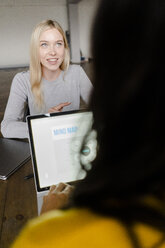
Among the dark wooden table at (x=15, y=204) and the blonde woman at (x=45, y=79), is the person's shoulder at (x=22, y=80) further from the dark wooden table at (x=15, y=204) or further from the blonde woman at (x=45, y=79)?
the dark wooden table at (x=15, y=204)

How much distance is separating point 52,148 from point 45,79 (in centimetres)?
95

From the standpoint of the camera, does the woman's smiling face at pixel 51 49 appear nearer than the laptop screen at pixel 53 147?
No

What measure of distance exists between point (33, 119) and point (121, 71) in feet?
1.80

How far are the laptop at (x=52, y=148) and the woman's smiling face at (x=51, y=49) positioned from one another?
2.90ft

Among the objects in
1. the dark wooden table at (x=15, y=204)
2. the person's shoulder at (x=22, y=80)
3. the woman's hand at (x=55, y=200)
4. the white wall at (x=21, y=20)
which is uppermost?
the white wall at (x=21, y=20)

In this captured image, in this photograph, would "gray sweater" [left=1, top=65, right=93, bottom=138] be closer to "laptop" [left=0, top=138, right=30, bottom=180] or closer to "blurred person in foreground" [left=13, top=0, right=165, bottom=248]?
"laptop" [left=0, top=138, right=30, bottom=180]

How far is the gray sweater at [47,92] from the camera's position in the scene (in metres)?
1.54

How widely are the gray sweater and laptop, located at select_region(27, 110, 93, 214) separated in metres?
0.60

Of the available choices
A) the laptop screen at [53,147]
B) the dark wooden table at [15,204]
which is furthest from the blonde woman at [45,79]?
the laptop screen at [53,147]

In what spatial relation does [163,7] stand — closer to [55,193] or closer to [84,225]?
[84,225]

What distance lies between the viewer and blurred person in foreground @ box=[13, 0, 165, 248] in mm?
313

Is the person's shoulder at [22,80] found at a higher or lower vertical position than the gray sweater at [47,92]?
higher

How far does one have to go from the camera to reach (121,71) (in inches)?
13.0

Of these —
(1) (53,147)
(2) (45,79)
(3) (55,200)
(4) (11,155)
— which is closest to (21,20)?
(2) (45,79)
